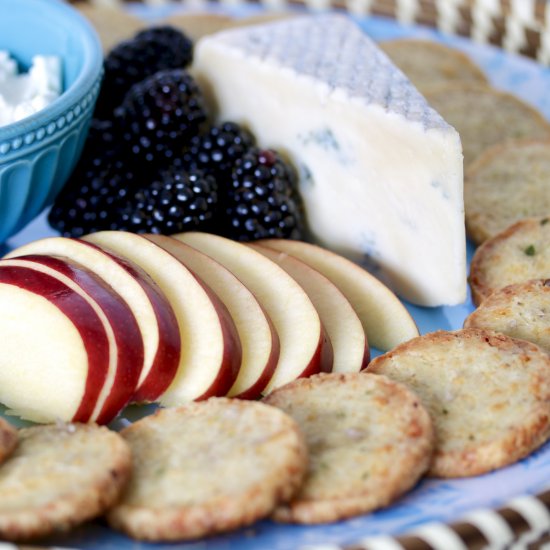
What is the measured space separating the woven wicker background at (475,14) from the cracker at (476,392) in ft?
6.80

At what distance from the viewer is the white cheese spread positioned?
8.61 ft

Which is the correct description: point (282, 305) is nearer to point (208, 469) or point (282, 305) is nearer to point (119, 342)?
point (119, 342)

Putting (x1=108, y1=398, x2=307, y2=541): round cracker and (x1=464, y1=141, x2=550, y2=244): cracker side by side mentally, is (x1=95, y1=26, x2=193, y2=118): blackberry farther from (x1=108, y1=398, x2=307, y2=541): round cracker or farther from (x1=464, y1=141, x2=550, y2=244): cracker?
(x1=108, y1=398, x2=307, y2=541): round cracker

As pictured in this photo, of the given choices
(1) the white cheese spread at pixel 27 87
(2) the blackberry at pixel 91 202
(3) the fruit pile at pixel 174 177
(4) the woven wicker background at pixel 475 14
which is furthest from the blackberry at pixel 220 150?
(4) the woven wicker background at pixel 475 14

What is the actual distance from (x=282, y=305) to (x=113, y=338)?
1.65 ft

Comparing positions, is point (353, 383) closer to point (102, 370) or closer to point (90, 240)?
point (102, 370)

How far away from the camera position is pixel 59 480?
173cm

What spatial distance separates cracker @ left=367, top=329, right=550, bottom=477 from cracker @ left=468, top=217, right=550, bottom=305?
444 millimetres

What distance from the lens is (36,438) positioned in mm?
1940

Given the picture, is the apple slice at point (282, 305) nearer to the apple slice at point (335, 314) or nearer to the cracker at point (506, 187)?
the apple slice at point (335, 314)

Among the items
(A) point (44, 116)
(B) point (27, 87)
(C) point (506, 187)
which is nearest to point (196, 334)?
(A) point (44, 116)

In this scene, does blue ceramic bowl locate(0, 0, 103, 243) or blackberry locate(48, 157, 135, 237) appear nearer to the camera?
blue ceramic bowl locate(0, 0, 103, 243)

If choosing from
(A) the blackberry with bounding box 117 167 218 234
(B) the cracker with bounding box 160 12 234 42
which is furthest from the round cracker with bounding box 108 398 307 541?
(B) the cracker with bounding box 160 12 234 42

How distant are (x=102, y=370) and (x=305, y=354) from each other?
51 cm
